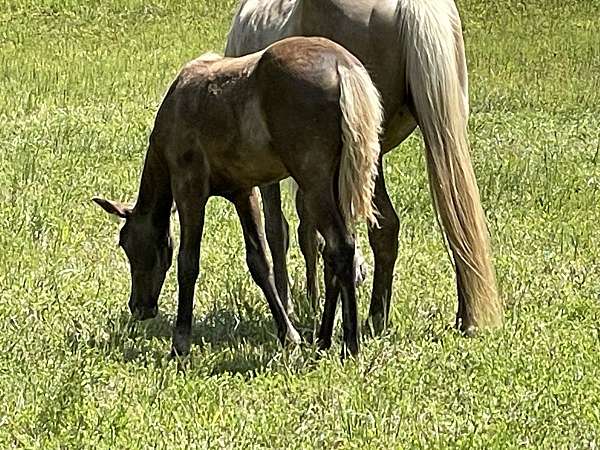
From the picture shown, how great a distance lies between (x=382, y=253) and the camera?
6059mm

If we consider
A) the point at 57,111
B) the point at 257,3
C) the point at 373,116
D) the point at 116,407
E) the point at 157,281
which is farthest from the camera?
the point at 57,111

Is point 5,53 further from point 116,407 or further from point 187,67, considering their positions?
point 116,407

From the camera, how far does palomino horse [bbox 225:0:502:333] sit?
221 inches

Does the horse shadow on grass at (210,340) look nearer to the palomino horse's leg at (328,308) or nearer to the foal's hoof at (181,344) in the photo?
the foal's hoof at (181,344)

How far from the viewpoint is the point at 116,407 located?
4.56 meters

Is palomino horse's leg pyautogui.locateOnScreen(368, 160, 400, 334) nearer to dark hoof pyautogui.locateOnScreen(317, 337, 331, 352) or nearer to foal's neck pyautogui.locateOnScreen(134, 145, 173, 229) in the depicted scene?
dark hoof pyautogui.locateOnScreen(317, 337, 331, 352)

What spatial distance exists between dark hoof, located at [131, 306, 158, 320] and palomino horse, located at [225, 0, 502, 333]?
1219mm

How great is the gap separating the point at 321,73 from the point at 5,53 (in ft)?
42.4

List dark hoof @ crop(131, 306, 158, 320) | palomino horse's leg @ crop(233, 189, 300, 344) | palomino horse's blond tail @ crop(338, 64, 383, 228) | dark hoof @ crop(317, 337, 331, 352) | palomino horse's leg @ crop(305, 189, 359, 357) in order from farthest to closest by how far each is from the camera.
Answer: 1. dark hoof @ crop(131, 306, 158, 320)
2. palomino horse's leg @ crop(233, 189, 300, 344)
3. dark hoof @ crop(317, 337, 331, 352)
4. palomino horse's leg @ crop(305, 189, 359, 357)
5. palomino horse's blond tail @ crop(338, 64, 383, 228)

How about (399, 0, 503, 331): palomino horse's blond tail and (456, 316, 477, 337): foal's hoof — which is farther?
(456, 316, 477, 337): foal's hoof

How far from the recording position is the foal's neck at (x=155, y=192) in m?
5.77

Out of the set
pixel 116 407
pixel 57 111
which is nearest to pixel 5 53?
pixel 57 111

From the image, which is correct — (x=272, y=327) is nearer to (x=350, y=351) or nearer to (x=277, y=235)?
(x=277, y=235)

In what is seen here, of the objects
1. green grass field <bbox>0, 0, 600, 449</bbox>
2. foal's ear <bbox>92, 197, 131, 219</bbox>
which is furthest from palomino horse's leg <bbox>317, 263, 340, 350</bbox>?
foal's ear <bbox>92, 197, 131, 219</bbox>
